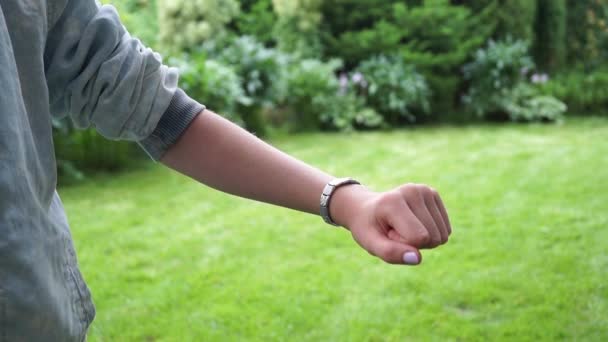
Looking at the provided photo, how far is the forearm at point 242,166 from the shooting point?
100 cm

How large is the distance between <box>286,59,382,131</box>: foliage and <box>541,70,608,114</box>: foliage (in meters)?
2.37

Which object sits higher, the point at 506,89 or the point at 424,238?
the point at 424,238

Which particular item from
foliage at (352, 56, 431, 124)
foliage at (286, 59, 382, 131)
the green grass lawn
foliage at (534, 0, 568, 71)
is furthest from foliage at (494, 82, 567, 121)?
the green grass lawn

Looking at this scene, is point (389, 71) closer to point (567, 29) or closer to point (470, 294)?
Answer: point (567, 29)

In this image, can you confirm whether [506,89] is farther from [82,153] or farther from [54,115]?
[54,115]

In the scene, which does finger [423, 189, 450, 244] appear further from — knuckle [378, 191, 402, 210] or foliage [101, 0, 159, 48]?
foliage [101, 0, 159, 48]

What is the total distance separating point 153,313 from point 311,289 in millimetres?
760

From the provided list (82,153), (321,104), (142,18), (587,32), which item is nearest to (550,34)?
(587,32)

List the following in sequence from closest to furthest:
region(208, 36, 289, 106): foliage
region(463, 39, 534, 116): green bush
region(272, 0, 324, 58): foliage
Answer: region(208, 36, 289, 106): foliage, region(463, 39, 534, 116): green bush, region(272, 0, 324, 58): foliage

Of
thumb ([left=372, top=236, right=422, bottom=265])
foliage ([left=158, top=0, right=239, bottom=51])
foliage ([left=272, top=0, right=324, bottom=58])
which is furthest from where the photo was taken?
foliage ([left=272, top=0, right=324, bottom=58])

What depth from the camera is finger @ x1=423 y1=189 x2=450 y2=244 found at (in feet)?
2.85

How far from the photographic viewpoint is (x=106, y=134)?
100cm

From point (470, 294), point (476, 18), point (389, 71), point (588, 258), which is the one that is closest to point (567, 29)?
point (476, 18)

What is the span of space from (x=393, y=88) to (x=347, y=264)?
4430mm
